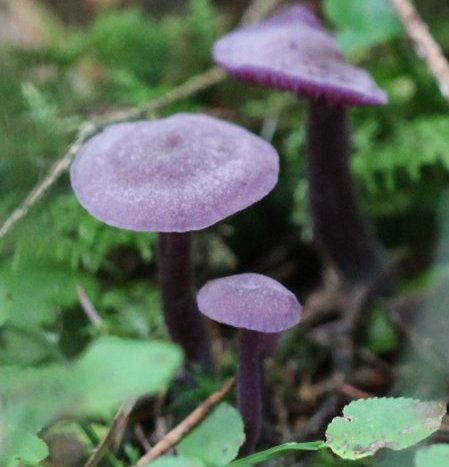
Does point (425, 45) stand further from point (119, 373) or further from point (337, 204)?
point (119, 373)

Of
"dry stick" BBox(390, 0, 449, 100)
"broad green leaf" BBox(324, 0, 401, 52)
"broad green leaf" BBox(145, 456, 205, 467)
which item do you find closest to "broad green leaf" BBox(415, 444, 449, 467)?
"broad green leaf" BBox(145, 456, 205, 467)

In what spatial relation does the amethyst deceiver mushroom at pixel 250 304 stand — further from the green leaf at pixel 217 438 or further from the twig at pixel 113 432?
the twig at pixel 113 432

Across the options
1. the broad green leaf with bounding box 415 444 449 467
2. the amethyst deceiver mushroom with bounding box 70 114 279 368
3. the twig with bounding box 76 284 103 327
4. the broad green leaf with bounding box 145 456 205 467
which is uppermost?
the amethyst deceiver mushroom with bounding box 70 114 279 368

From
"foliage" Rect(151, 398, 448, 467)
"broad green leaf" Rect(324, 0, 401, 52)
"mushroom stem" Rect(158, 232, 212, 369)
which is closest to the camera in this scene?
"foliage" Rect(151, 398, 448, 467)

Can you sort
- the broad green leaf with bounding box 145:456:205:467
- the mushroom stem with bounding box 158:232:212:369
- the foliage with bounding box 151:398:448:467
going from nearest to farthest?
the broad green leaf with bounding box 145:456:205:467
the foliage with bounding box 151:398:448:467
the mushroom stem with bounding box 158:232:212:369

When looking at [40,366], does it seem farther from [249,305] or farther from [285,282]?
[285,282]

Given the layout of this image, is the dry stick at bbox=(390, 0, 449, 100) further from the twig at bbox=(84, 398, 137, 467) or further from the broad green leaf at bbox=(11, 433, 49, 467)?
the broad green leaf at bbox=(11, 433, 49, 467)

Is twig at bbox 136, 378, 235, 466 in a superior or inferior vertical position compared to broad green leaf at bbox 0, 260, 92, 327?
inferior
